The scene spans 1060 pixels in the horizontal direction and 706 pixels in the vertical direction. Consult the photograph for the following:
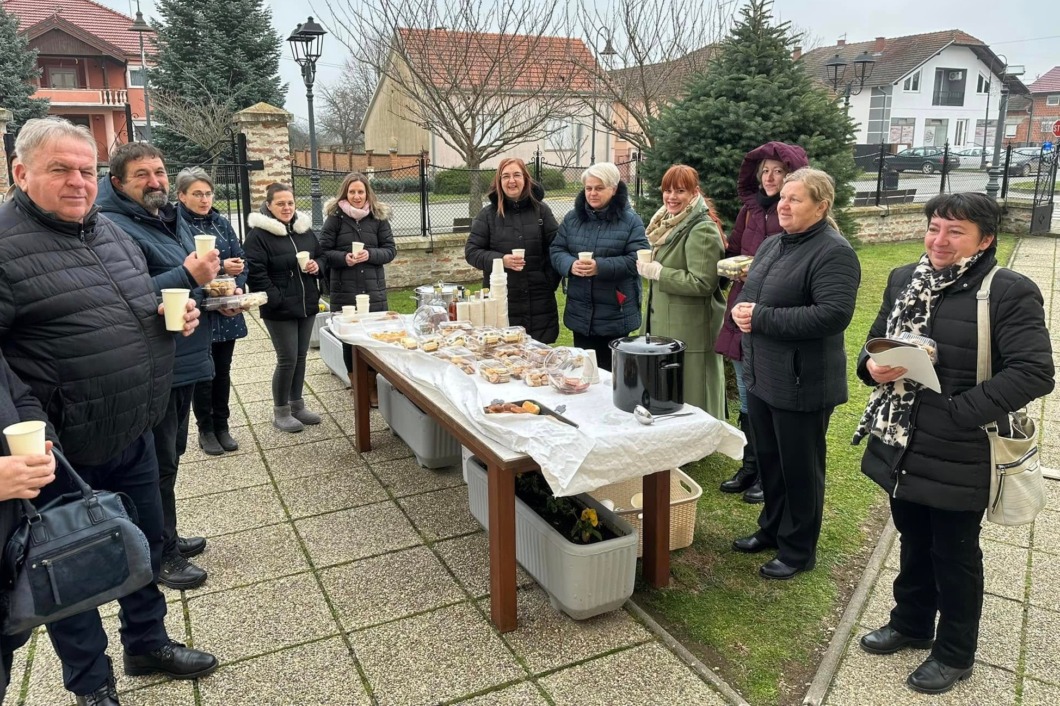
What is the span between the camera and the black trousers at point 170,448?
323cm

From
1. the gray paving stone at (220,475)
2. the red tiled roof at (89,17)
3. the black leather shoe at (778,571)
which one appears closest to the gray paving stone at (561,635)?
the black leather shoe at (778,571)

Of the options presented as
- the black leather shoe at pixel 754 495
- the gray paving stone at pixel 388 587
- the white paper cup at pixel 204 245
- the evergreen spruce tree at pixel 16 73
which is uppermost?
the evergreen spruce tree at pixel 16 73

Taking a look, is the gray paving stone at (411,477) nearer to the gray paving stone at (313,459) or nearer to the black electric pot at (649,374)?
the gray paving stone at (313,459)

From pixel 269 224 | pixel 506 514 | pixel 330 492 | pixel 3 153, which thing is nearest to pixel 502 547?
pixel 506 514

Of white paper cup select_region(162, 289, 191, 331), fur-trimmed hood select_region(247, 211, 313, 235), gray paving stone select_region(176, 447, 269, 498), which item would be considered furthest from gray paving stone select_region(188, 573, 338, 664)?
fur-trimmed hood select_region(247, 211, 313, 235)

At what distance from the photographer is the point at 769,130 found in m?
5.69

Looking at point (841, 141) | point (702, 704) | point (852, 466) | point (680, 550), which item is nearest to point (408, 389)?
point (680, 550)

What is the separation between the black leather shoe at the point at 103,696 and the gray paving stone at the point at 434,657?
0.84 meters

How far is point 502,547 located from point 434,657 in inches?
19.3

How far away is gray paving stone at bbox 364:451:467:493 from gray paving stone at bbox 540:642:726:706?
162 centimetres

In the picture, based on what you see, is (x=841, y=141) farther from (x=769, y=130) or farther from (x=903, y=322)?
(x=903, y=322)

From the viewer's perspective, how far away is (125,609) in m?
2.66

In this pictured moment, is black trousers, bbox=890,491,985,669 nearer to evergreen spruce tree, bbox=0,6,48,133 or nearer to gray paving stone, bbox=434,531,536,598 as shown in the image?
gray paving stone, bbox=434,531,536,598

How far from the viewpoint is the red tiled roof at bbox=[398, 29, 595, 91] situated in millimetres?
12461
